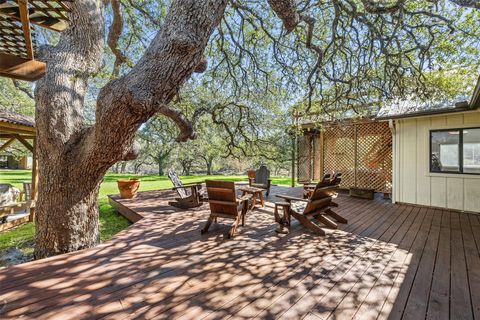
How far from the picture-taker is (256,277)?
2514mm

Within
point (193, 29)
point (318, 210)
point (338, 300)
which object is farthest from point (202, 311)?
point (318, 210)

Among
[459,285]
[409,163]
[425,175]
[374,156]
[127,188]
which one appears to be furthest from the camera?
[374,156]

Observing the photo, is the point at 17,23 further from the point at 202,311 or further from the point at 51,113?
the point at 202,311

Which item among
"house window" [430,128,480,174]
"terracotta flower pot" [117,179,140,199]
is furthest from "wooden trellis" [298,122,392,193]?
"terracotta flower pot" [117,179,140,199]

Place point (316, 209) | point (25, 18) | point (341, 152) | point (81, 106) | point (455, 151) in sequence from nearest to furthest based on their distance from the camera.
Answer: point (25, 18), point (81, 106), point (316, 209), point (455, 151), point (341, 152)

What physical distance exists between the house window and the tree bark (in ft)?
22.3

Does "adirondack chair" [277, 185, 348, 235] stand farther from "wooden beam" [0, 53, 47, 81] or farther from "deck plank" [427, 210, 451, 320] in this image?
"wooden beam" [0, 53, 47, 81]

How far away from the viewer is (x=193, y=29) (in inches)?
94.6

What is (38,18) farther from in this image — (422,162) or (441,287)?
(422,162)

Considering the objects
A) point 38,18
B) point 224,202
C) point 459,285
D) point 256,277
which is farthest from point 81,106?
point 459,285

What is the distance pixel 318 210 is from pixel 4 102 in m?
17.1

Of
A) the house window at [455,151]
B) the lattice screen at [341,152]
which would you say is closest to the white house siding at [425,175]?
the house window at [455,151]

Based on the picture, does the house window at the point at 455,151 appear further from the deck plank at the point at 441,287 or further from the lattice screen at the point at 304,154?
the lattice screen at the point at 304,154

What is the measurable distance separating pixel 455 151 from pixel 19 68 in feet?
28.7
